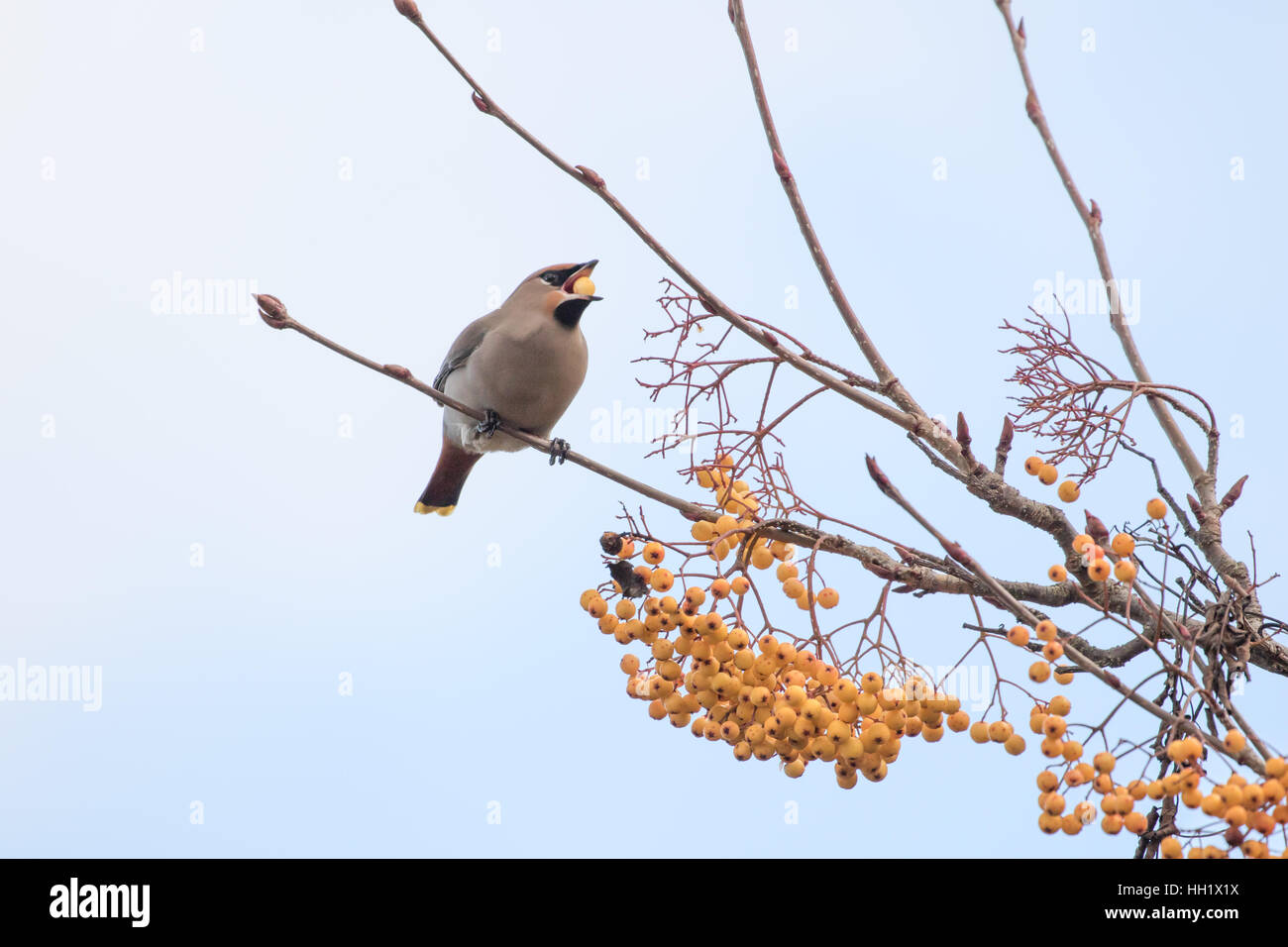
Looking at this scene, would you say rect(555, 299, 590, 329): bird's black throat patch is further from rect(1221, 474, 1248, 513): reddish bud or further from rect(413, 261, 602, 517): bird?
rect(1221, 474, 1248, 513): reddish bud

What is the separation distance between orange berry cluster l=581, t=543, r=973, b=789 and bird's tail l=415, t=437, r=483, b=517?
9.38ft

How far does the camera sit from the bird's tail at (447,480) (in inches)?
202

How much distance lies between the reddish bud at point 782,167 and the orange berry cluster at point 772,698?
72 cm

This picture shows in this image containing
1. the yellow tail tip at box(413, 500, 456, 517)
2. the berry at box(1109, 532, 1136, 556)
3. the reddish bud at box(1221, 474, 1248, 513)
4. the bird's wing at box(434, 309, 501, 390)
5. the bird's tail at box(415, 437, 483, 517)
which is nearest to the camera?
the berry at box(1109, 532, 1136, 556)

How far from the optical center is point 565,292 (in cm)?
448

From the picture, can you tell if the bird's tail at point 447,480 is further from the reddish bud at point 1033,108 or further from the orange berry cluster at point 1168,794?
the orange berry cluster at point 1168,794

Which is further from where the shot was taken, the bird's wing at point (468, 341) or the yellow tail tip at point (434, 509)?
the yellow tail tip at point (434, 509)

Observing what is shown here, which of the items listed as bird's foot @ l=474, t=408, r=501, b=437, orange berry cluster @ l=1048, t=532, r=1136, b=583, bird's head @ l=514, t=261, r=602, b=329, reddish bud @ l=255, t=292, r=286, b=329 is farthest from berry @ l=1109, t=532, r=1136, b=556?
bird's foot @ l=474, t=408, r=501, b=437

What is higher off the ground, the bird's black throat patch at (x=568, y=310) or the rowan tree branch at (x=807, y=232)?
the bird's black throat patch at (x=568, y=310)

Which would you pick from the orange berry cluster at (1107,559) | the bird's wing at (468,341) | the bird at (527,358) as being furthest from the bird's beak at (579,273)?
the orange berry cluster at (1107,559)

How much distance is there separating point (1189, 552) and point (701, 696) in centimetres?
91

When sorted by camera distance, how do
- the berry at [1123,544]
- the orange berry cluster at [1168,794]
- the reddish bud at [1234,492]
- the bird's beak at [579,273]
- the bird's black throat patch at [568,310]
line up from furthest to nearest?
the bird's black throat patch at [568,310]
the bird's beak at [579,273]
the reddish bud at [1234,492]
the berry at [1123,544]
the orange berry cluster at [1168,794]

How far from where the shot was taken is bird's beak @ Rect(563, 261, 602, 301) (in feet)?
14.3
